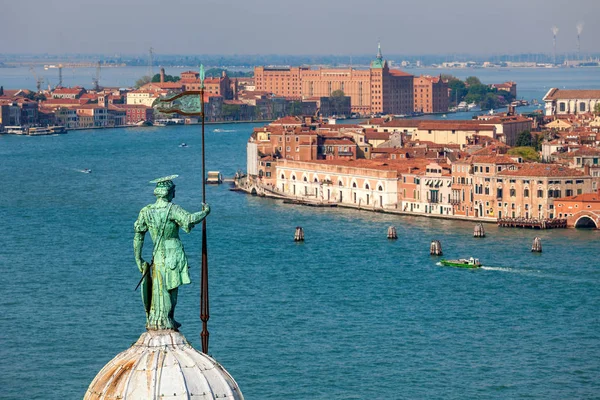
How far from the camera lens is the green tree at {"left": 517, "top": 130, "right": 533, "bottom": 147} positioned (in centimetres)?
4100

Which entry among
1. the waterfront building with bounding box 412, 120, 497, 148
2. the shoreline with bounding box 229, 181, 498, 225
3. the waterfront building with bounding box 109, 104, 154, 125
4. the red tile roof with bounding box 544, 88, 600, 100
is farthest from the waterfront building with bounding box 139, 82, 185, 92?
the shoreline with bounding box 229, 181, 498, 225

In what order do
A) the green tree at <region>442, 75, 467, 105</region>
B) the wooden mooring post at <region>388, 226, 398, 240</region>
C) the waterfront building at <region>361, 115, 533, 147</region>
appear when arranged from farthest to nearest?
the green tree at <region>442, 75, 467, 105</region> < the waterfront building at <region>361, 115, 533, 147</region> < the wooden mooring post at <region>388, 226, 398, 240</region>

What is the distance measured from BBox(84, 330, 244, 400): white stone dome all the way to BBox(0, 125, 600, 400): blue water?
36.1ft

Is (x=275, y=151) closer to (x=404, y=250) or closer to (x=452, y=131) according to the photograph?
(x=452, y=131)

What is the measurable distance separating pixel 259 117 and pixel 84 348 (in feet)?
202

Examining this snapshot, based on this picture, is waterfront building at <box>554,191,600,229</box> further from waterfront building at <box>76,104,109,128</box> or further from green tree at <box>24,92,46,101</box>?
green tree at <box>24,92,46,101</box>

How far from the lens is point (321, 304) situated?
64.8ft

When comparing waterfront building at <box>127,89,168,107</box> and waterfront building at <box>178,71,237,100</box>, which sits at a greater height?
waterfront building at <box>178,71,237,100</box>

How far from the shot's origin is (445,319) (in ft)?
61.9

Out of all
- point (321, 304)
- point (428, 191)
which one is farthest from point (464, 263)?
point (428, 191)

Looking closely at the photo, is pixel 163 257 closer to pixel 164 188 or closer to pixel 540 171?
pixel 164 188

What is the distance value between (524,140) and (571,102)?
76.2ft

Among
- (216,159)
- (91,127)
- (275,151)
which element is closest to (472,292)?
(275,151)

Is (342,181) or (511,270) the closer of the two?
(511,270)
